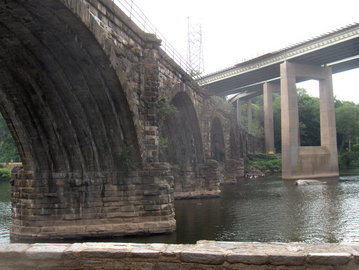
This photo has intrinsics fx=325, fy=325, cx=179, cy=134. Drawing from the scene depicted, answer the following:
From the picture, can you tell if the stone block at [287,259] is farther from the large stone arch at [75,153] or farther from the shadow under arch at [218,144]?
the shadow under arch at [218,144]

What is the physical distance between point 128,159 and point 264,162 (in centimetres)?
4207

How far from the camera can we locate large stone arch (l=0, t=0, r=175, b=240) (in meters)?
10.4

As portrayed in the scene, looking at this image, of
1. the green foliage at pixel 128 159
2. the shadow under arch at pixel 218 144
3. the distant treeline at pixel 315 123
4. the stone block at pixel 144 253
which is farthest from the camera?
the distant treeline at pixel 315 123

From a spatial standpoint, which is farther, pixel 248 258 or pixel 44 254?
pixel 44 254

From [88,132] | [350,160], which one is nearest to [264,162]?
[350,160]

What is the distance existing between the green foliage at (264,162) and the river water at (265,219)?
2705 cm

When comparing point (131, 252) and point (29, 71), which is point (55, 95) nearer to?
point (29, 71)

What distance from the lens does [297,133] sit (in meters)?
37.0

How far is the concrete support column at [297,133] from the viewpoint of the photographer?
36.8m

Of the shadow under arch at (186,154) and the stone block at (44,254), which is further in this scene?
the shadow under arch at (186,154)

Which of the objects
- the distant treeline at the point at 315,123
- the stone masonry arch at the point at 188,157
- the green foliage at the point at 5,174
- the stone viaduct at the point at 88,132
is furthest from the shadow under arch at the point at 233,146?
the stone viaduct at the point at 88,132

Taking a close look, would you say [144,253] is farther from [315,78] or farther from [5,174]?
[5,174]

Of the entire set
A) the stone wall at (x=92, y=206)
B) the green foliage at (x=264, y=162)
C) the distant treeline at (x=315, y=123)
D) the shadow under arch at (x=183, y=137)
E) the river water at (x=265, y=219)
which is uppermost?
the distant treeline at (x=315, y=123)

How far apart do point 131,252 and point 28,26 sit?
7.00 metres
